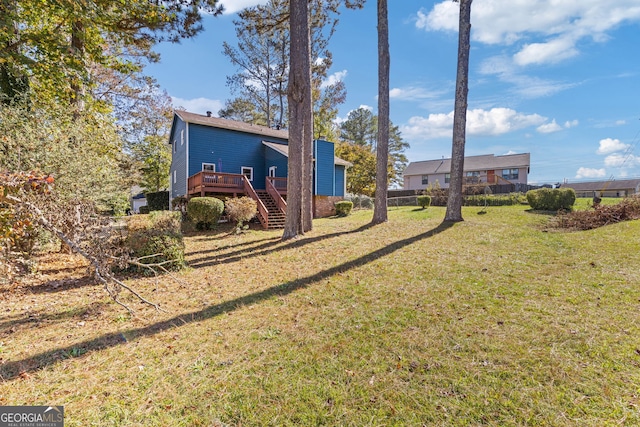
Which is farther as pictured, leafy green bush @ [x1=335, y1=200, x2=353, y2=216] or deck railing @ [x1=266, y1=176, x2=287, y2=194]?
leafy green bush @ [x1=335, y1=200, x2=353, y2=216]

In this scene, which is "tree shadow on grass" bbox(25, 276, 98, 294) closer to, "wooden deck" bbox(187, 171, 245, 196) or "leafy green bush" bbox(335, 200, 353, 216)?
"wooden deck" bbox(187, 171, 245, 196)

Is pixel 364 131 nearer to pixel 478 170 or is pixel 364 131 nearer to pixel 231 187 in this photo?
pixel 478 170

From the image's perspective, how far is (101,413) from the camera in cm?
241

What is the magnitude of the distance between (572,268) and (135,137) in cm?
3128

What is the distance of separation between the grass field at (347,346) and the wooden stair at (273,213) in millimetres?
7797

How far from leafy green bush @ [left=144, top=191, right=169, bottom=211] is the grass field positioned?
719 inches

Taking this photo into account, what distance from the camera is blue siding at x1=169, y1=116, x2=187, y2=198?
16.8 metres

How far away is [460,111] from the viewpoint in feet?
35.6

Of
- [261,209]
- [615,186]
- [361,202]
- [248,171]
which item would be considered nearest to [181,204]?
[248,171]

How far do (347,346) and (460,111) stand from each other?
1076cm

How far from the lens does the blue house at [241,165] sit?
1552 cm

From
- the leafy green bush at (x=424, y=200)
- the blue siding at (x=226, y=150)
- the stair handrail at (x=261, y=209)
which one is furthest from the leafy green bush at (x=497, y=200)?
the blue siding at (x=226, y=150)

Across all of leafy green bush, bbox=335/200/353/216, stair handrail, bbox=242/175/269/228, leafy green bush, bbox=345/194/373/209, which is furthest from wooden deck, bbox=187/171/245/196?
leafy green bush, bbox=345/194/373/209

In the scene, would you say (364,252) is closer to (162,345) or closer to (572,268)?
(572,268)
